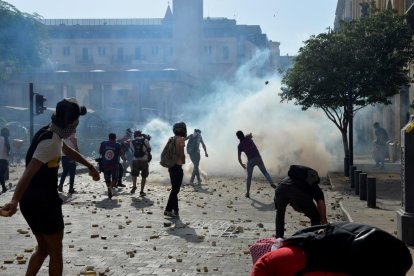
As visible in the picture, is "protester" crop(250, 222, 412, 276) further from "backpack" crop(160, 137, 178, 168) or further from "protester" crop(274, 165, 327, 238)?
"backpack" crop(160, 137, 178, 168)

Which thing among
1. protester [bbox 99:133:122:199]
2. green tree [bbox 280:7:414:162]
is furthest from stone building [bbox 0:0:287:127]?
protester [bbox 99:133:122:199]

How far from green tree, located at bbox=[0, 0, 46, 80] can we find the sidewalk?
33460 millimetres

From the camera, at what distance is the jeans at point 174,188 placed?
37.5ft

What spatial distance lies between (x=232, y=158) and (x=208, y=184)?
9471 millimetres

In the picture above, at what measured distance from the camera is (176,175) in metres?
11.6

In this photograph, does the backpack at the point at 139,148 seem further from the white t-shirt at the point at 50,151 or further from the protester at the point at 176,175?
the white t-shirt at the point at 50,151

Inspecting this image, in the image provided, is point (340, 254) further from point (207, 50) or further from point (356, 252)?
point (207, 50)

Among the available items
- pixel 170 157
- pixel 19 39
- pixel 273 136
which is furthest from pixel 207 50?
pixel 170 157

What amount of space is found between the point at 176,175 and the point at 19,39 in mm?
41422

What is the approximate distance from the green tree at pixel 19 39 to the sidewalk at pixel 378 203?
3346cm

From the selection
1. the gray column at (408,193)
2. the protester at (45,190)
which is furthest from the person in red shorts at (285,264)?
the gray column at (408,193)

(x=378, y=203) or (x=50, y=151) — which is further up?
(x=50, y=151)

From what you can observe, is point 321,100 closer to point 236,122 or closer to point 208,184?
point 208,184

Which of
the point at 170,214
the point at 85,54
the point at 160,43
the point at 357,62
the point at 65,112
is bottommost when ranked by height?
the point at 170,214
